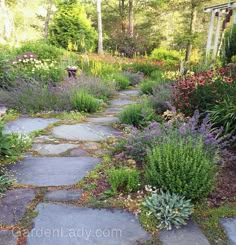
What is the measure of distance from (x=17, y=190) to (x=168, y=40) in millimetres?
14993

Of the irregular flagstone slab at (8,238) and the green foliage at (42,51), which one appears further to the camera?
the green foliage at (42,51)

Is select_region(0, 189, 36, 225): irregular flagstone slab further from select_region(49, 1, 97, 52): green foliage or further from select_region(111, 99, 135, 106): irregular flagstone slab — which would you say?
select_region(49, 1, 97, 52): green foliage

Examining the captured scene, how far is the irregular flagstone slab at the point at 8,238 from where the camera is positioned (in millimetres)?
1602

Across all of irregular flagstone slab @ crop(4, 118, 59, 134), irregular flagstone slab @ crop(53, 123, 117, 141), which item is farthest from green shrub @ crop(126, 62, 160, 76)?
irregular flagstone slab @ crop(53, 123, 117, 141)

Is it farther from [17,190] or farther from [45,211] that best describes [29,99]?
[45,211]

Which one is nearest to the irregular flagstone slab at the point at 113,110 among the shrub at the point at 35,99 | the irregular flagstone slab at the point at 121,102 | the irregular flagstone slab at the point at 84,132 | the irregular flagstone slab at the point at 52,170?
the irregular flagstone slab at the point at 121,102

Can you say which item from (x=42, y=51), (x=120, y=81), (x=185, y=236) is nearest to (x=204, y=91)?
(x=185, y=236)

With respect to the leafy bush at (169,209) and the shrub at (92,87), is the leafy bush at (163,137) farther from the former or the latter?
the shrub at (92,87)

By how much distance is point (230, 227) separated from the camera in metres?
1.80

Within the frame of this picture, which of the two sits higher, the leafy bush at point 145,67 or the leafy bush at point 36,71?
the leafy bush at point 36,71

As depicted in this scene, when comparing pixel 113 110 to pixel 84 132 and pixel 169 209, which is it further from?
pixel 169 209

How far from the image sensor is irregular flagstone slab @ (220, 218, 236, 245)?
1707 millimetres

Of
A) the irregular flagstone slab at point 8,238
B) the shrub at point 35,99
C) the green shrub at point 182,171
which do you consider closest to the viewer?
the irregular flagstone slab at point 8,238

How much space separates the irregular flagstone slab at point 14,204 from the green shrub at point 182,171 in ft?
2.80
